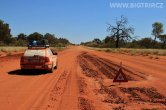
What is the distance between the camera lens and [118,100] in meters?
11.3

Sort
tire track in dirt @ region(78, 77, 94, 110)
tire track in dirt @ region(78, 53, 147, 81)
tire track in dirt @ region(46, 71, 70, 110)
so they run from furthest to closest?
tire track in dirt @ region(78, 53, 147, 81) < tire track in dirt @ region(46, 71, 70, 110) < tire track in dirt @ region(78, 77, 94, 110)

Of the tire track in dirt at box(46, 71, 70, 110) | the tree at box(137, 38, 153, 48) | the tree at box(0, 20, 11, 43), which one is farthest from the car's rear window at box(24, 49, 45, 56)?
the tree at box(137, 38, 153, 48)

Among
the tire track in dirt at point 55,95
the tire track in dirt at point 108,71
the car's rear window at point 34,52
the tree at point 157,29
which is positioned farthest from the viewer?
the tree at point 157,29

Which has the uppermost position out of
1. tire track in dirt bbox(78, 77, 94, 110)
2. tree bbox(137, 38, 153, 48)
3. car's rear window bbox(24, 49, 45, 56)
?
car's rear window bbox(24, 49, 45, 56)

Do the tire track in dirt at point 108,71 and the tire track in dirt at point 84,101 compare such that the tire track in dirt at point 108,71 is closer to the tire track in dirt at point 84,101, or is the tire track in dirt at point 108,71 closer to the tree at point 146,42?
the tire track in dirt at point 84,101

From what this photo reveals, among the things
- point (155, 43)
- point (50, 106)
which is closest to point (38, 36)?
point (155, 43)

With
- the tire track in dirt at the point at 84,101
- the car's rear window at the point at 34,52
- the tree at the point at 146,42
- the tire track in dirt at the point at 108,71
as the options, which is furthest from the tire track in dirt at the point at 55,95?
the tree at the point at 146,42

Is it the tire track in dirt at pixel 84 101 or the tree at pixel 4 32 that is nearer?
the tire track in dirt at pixel 84 101

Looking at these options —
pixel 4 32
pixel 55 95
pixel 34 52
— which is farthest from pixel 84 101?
pixel 4 32

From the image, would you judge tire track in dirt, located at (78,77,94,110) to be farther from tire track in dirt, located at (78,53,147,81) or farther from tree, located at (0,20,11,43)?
tree, located at (0,20,11,43)

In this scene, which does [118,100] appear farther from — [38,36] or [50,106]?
[38,36]

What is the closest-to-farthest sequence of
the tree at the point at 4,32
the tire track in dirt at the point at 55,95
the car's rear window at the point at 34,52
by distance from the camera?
the tire track in dirt at the point at 55,95, the car's rear window at the point at 34,52, the tree at the point at 4,32

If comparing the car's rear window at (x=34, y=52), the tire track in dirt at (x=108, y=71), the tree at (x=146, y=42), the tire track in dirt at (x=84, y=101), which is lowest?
the tree at (x=146, y=42)

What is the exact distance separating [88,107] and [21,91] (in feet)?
12.4
